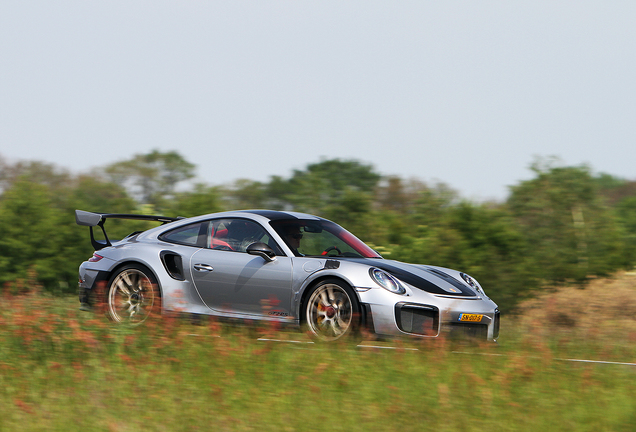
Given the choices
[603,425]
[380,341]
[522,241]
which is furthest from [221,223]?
[522,241]

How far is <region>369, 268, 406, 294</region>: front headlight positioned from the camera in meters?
6.47

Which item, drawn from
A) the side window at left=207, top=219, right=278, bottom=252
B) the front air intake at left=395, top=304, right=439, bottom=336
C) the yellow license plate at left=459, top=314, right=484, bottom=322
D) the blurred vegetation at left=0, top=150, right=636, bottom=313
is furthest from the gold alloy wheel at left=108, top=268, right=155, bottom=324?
the blurred vegetation at left=0, top=150, right=636, bottom=313

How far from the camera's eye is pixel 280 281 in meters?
6.90

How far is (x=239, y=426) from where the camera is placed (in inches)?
157

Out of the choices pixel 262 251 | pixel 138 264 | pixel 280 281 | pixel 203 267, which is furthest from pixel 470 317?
pixel 138 264

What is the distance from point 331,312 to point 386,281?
61cm

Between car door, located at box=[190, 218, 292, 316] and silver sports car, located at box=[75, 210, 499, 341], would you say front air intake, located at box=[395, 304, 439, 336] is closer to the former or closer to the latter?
silver sports car, located at box=[75, 210, 499, 341]

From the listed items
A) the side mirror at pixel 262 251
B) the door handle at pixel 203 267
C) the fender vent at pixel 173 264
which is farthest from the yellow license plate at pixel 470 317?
the fender vent at pixel 173 264

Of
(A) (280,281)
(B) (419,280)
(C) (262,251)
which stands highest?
(C) (262,251)

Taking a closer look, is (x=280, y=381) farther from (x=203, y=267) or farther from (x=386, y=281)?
(x=203, y=267)

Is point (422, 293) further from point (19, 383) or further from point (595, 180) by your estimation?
point (595, 180)

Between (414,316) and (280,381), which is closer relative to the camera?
(280,381)

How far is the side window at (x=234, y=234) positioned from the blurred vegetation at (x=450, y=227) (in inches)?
286

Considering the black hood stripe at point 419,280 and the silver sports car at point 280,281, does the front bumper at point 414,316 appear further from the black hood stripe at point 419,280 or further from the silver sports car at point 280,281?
the black hood stripe at point 419,280
